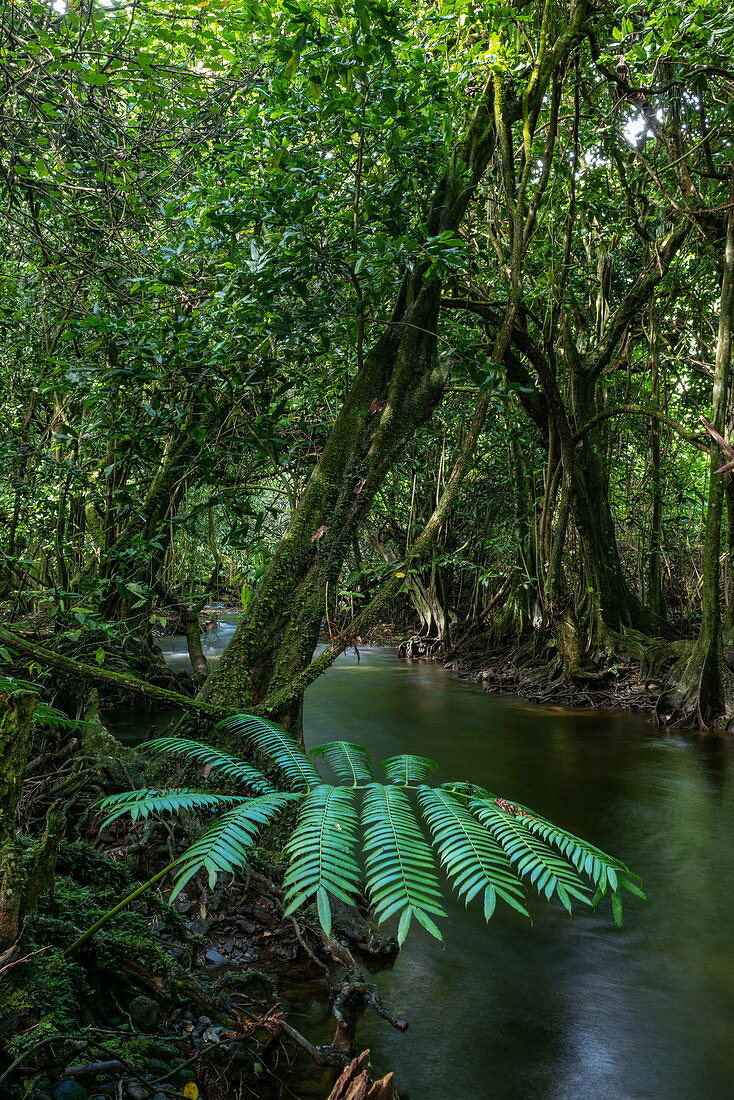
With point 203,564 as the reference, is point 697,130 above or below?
above

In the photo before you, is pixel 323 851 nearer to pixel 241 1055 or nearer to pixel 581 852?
pixel 581 852

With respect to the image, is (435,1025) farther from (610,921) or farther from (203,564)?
(203,564)

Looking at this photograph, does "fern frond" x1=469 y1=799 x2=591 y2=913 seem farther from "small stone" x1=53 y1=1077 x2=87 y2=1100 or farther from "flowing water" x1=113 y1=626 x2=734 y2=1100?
"flowing water" x1=113 y1=626 x2=734 y2=1100

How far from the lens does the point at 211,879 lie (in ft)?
4.35

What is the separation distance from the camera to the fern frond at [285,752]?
2.00 m

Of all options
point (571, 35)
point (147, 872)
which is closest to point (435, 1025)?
point (147, 872)

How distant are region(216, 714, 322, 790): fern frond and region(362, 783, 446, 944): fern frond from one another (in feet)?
0.99

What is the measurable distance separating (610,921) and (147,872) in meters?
2.47

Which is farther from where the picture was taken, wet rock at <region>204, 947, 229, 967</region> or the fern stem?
wet rock at <region>204, 947, 229, 967</region>

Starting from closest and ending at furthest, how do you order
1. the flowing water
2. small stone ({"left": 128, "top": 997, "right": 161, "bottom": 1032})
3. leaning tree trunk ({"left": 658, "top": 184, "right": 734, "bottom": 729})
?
small stone ({"left": 128, "top": 997, "right": 161, "bottom": 1032}) < the flowing water < leaning tree trunk ({"left": 658, "top": 184, "right": 734, "bottom": 729})

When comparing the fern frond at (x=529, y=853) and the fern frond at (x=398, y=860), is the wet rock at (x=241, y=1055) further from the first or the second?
the fern frond at (x=529, y=853)

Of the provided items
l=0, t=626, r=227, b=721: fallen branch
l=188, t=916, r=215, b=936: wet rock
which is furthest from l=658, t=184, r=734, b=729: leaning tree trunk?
l=188, t=916, r=215, b=936: wet rock

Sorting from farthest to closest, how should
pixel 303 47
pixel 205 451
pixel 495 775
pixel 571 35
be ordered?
pixel 495 775 → pixel 571 35 → pixel 205 451 → pixel 303 47

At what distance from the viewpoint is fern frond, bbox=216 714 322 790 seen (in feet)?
6.56
